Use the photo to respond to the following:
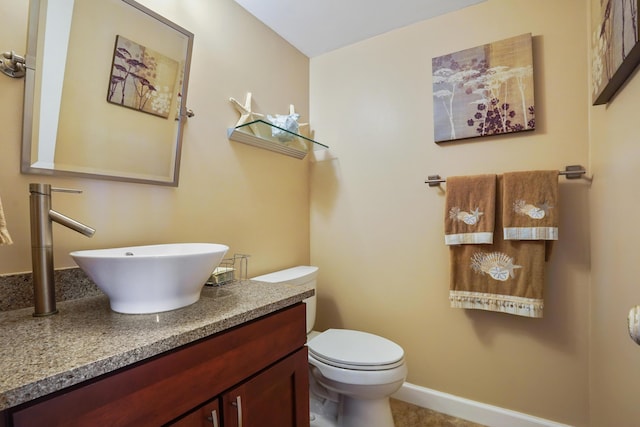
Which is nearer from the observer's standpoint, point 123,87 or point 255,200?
point 123,87

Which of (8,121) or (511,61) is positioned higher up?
(511,61)

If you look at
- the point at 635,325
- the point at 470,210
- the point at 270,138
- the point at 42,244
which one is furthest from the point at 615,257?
the point at 42,244

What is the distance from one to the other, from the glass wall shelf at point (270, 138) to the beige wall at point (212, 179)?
0.04m

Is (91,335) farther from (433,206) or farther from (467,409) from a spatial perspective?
(467,409)

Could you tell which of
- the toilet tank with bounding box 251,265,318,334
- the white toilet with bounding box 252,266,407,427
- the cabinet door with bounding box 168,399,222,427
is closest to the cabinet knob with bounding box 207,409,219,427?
the cabinet door with bounding box 168,399,222,427

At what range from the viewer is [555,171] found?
1.36 metres

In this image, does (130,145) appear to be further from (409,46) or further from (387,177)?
(409,46)

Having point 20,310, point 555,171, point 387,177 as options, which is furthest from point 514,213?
point 20,310

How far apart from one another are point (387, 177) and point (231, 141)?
35.7 inches

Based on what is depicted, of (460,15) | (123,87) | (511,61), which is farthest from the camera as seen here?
(460,15)

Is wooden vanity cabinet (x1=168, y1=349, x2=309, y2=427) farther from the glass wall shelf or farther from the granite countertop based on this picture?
the glass wall shelf

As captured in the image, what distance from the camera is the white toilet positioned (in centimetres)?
129

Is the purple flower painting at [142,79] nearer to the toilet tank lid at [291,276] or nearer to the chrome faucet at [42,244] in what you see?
the chrome faucet at [42,244]

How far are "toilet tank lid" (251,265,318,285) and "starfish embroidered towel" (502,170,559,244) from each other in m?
0.99
